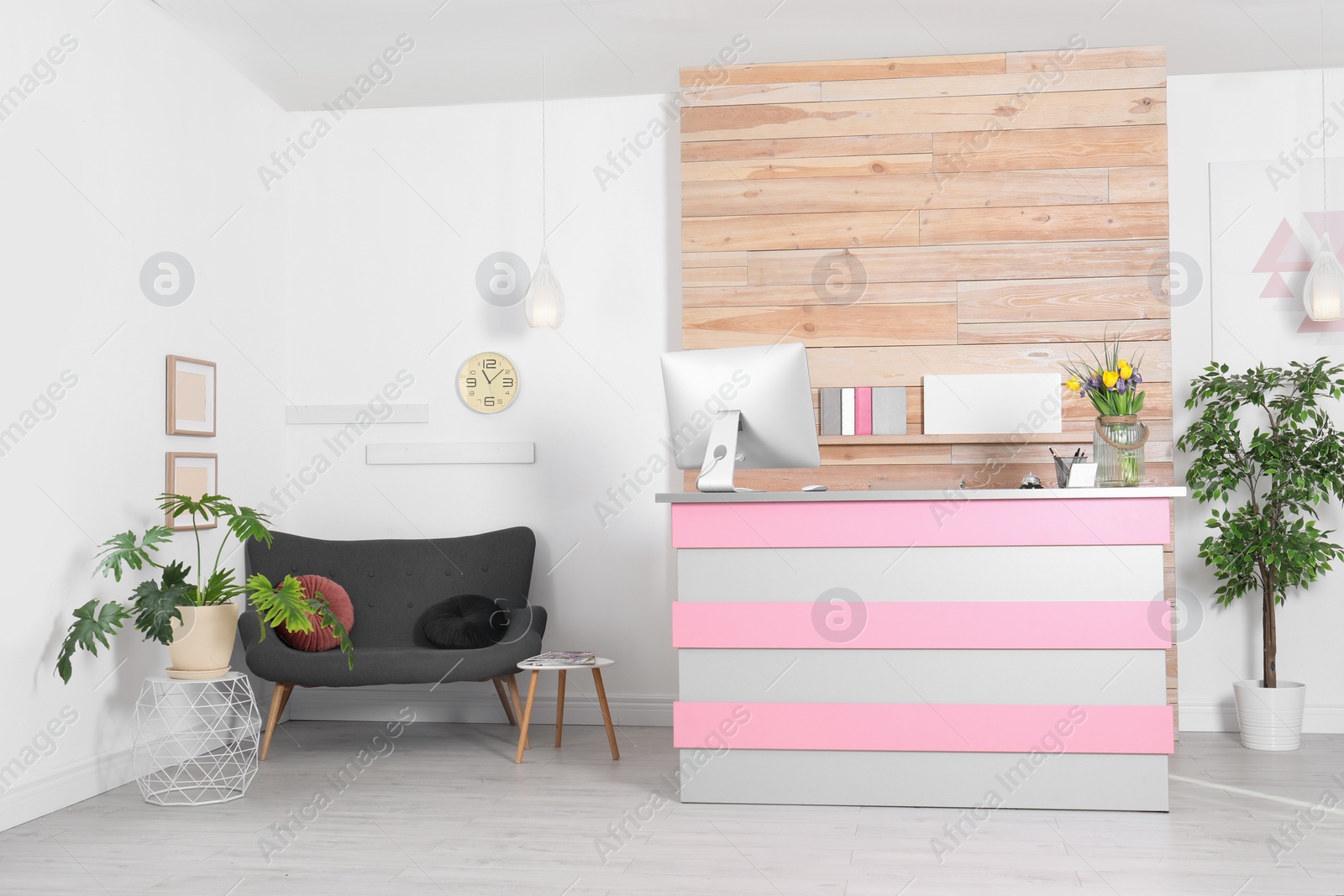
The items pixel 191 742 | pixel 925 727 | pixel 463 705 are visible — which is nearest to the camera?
pixel 925 727

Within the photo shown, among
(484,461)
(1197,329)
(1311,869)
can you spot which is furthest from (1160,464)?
(484,461)

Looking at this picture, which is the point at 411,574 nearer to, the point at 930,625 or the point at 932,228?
the point at 930,625

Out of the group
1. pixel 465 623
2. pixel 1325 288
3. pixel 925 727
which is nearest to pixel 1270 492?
pixel 1325 288

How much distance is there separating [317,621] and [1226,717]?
3.80 metres

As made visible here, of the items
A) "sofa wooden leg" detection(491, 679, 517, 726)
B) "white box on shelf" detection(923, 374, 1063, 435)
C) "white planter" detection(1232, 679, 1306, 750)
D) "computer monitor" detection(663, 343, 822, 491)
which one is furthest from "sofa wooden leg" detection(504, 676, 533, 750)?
A: "white planter" detection(1232, 679, 1306, 750)

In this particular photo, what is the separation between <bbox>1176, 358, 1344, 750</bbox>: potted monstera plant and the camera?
161 inches

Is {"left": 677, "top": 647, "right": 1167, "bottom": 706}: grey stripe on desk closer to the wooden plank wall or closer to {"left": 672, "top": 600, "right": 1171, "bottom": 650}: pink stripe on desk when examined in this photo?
{"left": 672, "top": 600, "right": 1171, "bottom": 650}: pink stripe on desk

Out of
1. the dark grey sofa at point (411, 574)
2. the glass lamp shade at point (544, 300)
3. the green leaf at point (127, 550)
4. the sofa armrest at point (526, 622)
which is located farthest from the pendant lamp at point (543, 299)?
the green leaf at point (127, 550)

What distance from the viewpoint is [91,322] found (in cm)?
359

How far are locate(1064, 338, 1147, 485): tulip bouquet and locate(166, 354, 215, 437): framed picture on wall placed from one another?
Result: 132 inches

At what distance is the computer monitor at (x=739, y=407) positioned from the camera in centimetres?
331

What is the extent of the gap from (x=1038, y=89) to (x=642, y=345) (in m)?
1.99

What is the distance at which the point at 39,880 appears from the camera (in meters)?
2.71

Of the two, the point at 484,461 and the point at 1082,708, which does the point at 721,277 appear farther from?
the point at 1082,708
